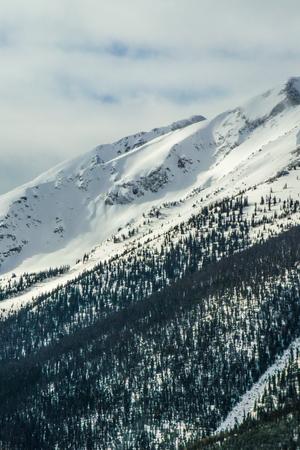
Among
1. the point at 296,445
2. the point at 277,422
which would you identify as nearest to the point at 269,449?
the point at 296,445

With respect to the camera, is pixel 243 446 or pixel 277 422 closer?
pixel 243 446

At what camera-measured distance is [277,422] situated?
654 feet

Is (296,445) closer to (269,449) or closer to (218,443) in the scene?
(269,449)

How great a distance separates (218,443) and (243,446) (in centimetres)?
1262

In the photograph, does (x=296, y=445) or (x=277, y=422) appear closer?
(x=296, y=445)

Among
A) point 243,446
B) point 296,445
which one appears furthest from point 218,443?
point 296,445

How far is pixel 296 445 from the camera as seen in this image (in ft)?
577

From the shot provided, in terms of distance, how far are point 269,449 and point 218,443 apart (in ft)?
76.1

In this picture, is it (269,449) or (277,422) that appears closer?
(269,449)

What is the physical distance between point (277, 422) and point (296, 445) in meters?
23.6

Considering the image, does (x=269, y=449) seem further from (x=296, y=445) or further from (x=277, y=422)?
(x=277, y=422)

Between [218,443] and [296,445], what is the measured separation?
27.9 m

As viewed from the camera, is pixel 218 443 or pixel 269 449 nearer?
pixel 269 449

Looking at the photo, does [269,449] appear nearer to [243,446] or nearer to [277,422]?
[243,446]
